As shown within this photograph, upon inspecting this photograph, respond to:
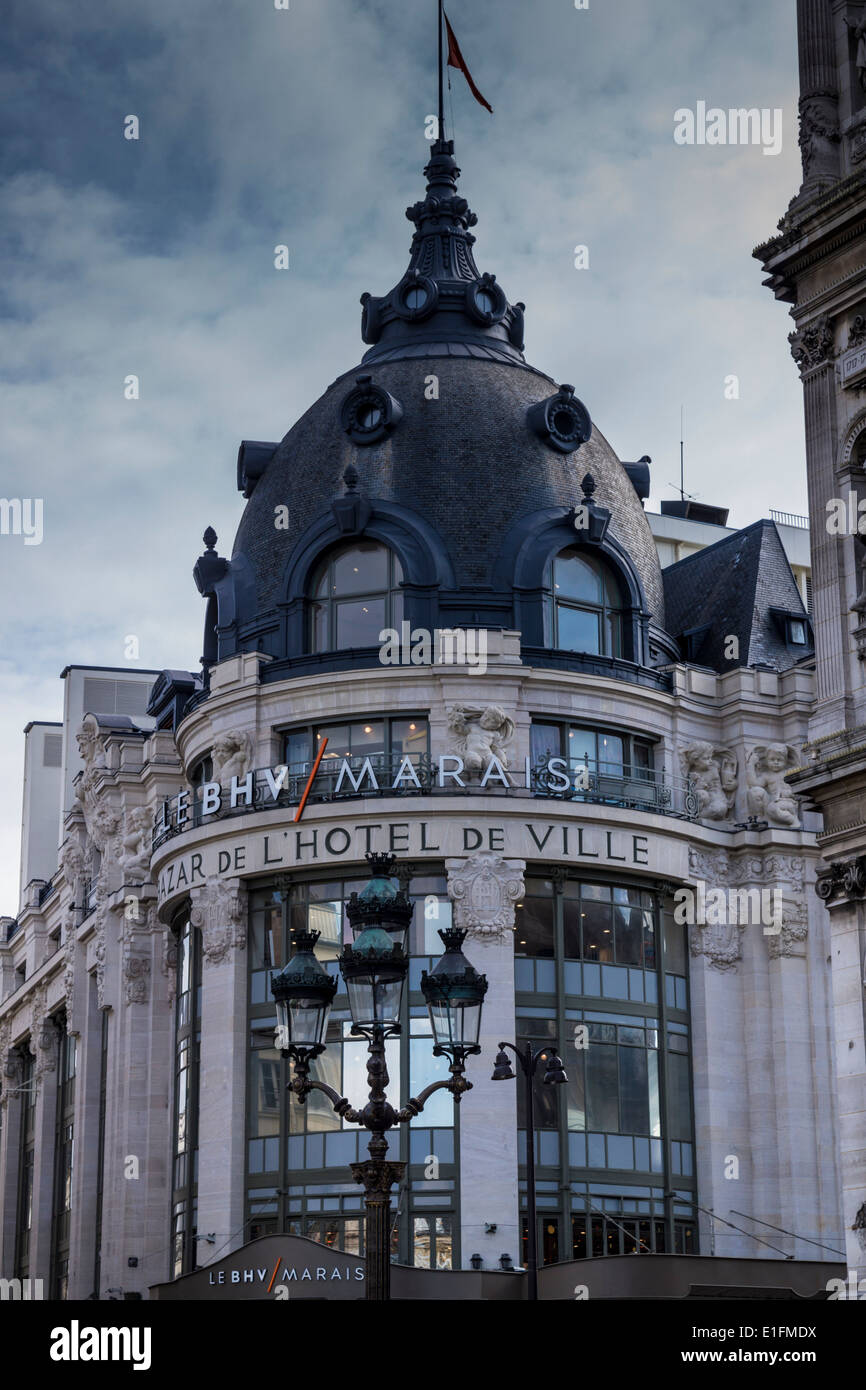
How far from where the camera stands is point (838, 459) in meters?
33.7

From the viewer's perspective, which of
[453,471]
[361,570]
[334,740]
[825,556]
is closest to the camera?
[825,556]

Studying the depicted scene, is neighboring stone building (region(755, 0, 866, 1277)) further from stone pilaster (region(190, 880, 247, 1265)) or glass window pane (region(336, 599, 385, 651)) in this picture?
→ stone pilaster (region(190, 880, 247, 1265))

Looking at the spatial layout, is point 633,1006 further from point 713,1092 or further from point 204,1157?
point 204,1157

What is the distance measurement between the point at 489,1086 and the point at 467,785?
26.0 ft

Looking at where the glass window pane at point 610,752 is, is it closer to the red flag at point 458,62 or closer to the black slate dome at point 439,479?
the black slate dome at point 439,479

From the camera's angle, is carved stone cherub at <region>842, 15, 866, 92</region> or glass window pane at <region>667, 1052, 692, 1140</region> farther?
glass window pane at <region>667, 1052, 692, 1140</region>

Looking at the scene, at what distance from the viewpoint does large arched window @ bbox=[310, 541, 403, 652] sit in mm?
58031

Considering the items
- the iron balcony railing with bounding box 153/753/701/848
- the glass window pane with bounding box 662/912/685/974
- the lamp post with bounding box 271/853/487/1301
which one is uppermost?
the iron balcony railing with bounding box 153/753/701/848

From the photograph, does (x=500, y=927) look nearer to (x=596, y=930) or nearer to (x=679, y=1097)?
(x=596, y=930)

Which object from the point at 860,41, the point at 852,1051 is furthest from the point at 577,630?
the point at 852,1051

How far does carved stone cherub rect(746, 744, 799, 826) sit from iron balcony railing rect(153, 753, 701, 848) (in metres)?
1.82

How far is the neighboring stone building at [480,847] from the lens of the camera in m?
53.8

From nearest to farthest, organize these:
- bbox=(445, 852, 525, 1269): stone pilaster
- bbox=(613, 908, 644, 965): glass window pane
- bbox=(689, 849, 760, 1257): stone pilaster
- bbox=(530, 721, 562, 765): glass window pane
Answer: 1. bbox=(445, 852, 525, 1269): stone pilaster
2. bbox=(689, 849, 760, 1257): stone pilaster
3. bbox=(613, 908, 644, 965): glass window pane
4. bbox=(530, 721, 562, 765): glass window pane

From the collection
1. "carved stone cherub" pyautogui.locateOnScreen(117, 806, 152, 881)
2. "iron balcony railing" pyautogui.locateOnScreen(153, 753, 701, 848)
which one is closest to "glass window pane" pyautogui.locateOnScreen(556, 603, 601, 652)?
"iron balcony railing" pyautogui.locateOnScreen(153, 753, 701, 848)
